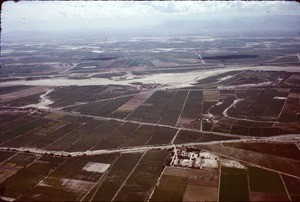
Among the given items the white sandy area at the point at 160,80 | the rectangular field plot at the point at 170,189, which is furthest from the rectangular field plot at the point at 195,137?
the white sandy area at the point at 160,80

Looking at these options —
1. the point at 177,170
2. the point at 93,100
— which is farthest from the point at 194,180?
the point at 93,100

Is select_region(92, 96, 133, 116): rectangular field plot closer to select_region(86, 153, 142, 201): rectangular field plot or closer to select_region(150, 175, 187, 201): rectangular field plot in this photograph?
select_region(86, 153, 142, 201): rectangular field plot

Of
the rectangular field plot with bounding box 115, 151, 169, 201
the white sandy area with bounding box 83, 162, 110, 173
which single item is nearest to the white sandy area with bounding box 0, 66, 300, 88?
the rectangular field plot with bounding box 115, 151, 169, 201

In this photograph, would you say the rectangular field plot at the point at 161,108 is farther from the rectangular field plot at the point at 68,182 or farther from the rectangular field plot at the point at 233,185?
the rectangular field plot at the point at 233,185

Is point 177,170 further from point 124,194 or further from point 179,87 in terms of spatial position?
point 179,87

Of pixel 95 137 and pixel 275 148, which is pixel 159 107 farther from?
pixel 275 148
